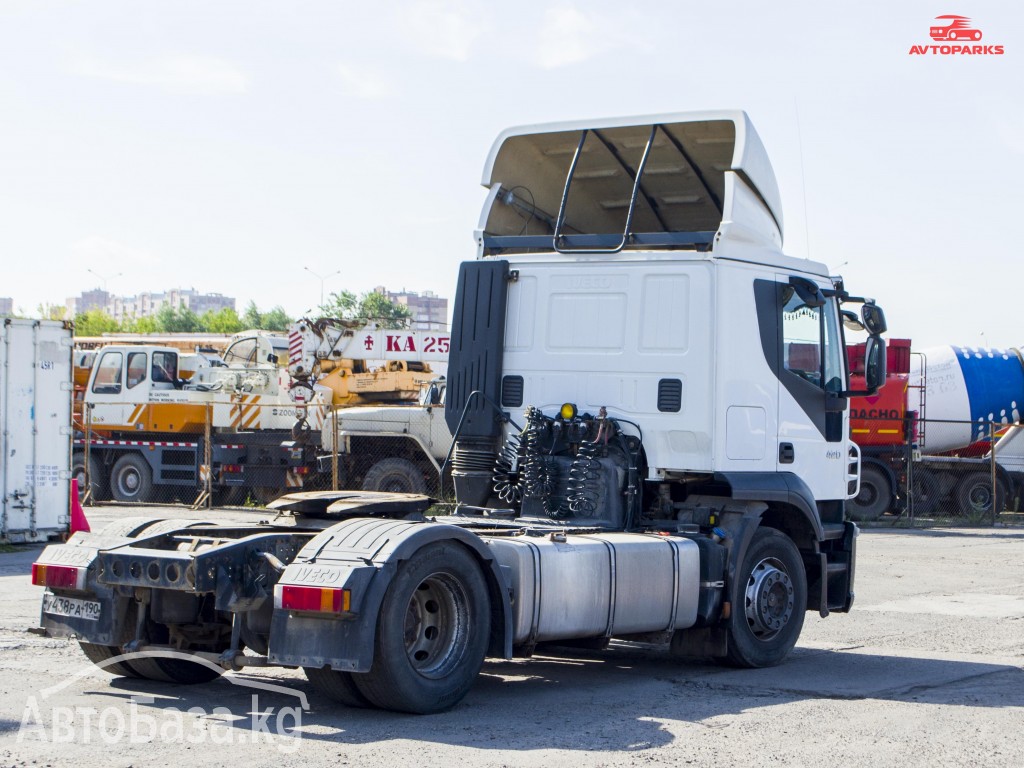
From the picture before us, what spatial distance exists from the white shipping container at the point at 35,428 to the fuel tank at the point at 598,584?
38.9 ft

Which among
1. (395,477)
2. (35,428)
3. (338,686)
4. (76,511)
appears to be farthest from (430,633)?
(395,477)

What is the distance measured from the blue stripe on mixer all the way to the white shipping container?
1864cm

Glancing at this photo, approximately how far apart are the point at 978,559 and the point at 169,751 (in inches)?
601

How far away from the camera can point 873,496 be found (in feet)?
88.1

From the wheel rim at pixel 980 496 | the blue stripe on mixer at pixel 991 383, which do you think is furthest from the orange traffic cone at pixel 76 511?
the blue stripe on mixer at pixel 991 383

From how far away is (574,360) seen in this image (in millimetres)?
10039

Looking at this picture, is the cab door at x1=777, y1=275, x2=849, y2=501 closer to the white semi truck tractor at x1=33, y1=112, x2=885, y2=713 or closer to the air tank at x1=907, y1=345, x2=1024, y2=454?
the white semi truck tractor at x1=33, y1=112, x2=885, y2=713

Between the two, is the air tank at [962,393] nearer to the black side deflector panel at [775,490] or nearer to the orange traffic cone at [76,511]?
the orange traffic cone at [76,511]

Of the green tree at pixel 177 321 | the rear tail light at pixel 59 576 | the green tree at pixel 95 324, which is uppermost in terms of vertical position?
the green tree at pixel 177 321

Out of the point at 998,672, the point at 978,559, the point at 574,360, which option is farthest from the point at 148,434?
the point at 998,672

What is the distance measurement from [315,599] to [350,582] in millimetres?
209

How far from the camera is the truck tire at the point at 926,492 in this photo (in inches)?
1090

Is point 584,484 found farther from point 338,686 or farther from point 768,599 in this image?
point 338,686

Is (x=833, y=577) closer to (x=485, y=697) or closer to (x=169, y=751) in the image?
(x=485, y=697)
